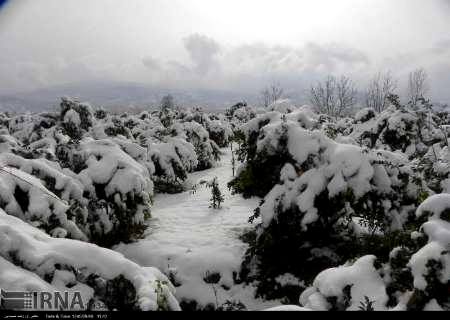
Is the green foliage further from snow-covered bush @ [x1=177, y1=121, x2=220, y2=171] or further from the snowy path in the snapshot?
snow-covered bush @ [x1=177, y1=121, x2=220, y2=171]

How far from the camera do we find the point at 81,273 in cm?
376

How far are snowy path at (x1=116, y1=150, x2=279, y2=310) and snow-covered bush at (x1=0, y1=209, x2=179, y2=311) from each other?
102 inches

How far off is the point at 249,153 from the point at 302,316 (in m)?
5.24

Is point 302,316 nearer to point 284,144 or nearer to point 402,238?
point 402,238

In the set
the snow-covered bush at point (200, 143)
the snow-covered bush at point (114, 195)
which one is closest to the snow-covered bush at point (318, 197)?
the snow-covered bush at point (114, 195)

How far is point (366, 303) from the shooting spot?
11.3 feet

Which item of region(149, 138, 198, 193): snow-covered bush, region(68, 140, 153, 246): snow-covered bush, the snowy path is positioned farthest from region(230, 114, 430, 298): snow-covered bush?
region(149, 138, 198, 193): snow-covered bush

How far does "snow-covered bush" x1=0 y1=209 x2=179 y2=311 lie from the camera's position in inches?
136

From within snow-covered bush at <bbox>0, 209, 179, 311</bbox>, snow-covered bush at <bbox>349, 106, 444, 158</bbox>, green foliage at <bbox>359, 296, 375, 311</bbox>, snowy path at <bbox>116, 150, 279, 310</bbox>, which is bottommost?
snowy path at <bbox>116, 150, 279, 310</bbox>

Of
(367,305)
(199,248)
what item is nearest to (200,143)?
(199,248)

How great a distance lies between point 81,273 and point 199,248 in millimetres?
3732

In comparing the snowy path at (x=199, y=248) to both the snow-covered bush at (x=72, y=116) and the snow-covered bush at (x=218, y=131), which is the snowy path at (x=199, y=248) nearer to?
the snow-covered bush at (x=72, y=116)

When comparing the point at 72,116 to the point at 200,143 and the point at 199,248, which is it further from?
the point at 199,248

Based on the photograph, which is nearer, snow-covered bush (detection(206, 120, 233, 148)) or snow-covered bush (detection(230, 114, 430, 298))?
snow-covered bush (detection(230, 114, 430, 298))
